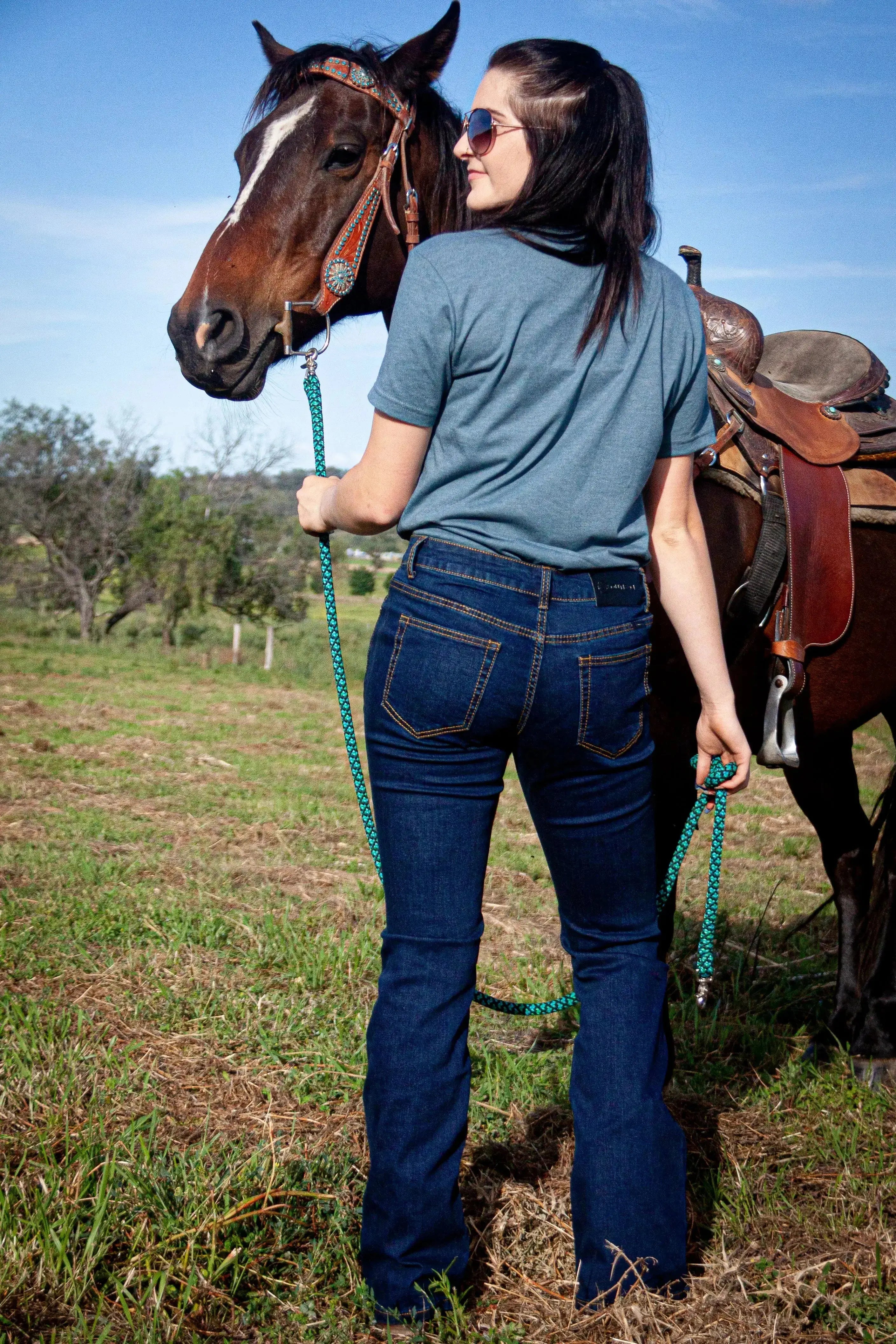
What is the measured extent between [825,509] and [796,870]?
3324 millimetres

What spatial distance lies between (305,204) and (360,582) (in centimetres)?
4259

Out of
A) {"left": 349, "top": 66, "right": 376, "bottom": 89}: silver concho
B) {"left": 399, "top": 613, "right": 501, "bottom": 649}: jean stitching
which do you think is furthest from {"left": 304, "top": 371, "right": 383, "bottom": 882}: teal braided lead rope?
{"left": 349, "top": 66, "right": 376, "bottom": 89}: silver concho

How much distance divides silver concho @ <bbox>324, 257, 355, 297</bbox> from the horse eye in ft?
0.73

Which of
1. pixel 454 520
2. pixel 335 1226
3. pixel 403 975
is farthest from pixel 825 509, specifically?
pixel 335 1226

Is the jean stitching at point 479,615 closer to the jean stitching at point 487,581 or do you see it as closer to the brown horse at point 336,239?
the jean stitching at point 487,581

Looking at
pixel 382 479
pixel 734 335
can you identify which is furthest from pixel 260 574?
pixel 382 479

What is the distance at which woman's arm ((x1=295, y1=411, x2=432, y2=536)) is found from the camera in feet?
4.85

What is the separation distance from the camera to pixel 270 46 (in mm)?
2662

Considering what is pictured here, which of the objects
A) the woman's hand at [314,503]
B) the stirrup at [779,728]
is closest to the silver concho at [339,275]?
the woman's hand at [314,503]

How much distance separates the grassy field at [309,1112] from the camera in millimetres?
1770

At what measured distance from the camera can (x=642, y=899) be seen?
1.64 metres

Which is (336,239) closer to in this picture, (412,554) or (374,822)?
(412,554)

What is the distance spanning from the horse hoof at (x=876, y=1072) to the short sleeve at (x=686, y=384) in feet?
7.12

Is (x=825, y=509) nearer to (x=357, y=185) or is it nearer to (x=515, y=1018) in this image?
(x=357, y=185)
